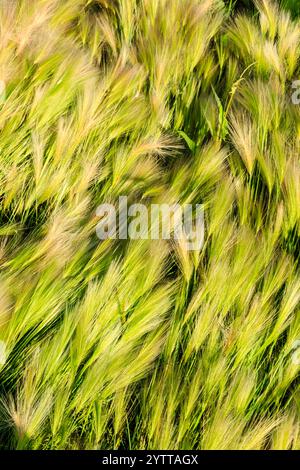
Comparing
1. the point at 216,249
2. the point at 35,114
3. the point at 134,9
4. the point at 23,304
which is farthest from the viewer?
the point at 134,9

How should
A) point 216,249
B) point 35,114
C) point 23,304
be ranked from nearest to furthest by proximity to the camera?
point 23,304 < point 216,249 < point 35,114

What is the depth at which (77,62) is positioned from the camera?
1.72 metres

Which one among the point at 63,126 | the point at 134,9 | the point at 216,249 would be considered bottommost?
the point at 216,249

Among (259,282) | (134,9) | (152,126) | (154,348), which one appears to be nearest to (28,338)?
(154,348)

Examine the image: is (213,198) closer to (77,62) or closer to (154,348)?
(154,348)

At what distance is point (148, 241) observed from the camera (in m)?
1.48

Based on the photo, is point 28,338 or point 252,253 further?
point 252,253

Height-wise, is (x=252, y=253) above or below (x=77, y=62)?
below

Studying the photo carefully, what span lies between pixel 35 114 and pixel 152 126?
1.02ft

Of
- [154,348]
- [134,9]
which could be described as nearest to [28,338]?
[154,348]

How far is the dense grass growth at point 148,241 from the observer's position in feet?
4.49

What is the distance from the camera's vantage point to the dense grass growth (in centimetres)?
137

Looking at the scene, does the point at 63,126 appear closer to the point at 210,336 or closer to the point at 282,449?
the point at 210,336

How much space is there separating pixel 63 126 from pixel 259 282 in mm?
639
